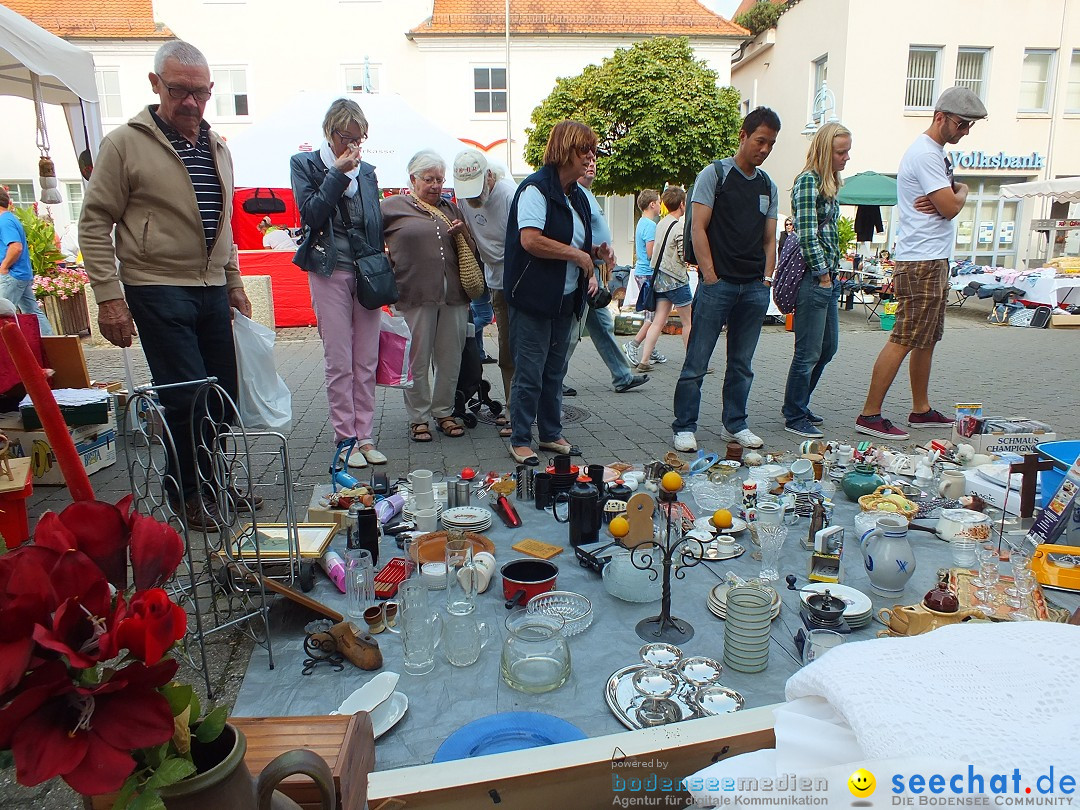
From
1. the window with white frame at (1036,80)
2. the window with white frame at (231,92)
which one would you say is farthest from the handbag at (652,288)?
the window with white frame at (1036,80)

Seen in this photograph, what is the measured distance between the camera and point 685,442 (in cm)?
446

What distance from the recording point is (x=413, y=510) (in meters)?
3.37

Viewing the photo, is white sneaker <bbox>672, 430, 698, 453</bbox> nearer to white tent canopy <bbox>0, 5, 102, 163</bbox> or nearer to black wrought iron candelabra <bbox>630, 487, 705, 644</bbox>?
black wrought iron candelabra <bbox>630, 487, 705, 644</bbox>

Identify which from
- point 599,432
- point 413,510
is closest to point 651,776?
point 413,510

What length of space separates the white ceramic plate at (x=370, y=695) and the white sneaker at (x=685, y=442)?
110 inches

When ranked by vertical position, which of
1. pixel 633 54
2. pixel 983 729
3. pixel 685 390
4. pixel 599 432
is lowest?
pixel 599 432

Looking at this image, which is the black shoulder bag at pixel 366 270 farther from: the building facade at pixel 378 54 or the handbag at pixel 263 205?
the building facade at pixel 378 54

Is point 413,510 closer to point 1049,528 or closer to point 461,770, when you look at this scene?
point 461,770

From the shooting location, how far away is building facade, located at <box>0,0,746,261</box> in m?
18.3

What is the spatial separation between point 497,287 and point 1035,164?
1999 cm

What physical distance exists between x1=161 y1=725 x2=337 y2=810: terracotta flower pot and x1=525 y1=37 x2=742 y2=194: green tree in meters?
17.4

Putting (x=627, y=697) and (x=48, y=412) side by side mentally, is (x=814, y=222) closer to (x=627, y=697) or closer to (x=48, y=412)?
(x=627, y=697)

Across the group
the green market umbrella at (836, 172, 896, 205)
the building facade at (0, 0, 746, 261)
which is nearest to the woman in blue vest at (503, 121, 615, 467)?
the green market umbrella at (836, 172, 896, 205)

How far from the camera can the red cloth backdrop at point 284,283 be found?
33.0ft
